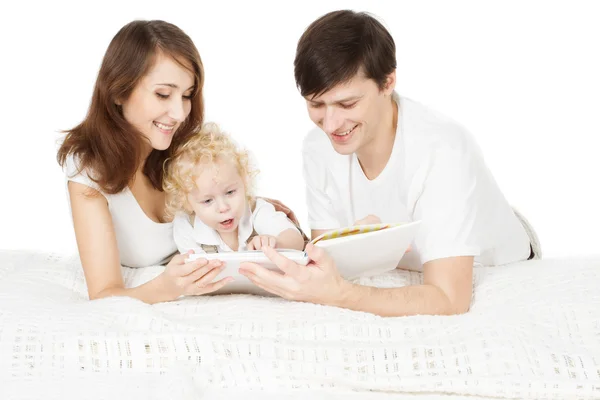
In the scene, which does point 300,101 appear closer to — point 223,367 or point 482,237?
point 482,237

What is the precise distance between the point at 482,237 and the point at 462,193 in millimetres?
425

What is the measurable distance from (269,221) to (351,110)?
739 millimetres

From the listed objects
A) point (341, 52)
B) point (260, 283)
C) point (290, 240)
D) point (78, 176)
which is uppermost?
point (341, 52)

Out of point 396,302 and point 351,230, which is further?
point 396,302

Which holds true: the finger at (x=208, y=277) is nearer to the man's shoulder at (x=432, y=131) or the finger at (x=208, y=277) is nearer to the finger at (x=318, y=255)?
the finger at (x=318, y=255)

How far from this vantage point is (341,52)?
2920 mm

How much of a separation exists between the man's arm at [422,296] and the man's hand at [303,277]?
49 mm

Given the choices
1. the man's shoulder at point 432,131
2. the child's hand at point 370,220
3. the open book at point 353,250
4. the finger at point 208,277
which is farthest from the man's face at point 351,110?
the finger at point 208,277

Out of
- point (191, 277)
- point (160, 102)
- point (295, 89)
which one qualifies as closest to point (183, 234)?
point (160, 102)

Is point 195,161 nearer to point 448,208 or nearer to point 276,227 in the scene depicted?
point 276,227

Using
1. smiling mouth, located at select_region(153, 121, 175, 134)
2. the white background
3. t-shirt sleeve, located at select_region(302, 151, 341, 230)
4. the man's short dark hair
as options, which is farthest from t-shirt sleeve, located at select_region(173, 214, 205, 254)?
the white background

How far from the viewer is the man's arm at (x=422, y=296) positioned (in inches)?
110

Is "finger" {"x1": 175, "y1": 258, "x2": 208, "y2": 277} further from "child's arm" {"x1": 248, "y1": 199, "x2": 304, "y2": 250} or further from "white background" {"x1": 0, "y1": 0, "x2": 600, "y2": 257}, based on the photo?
"white background" {"x1": 0, "y1": 0, "x2": 600, "y2": 257}

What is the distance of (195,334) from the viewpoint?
2.50 metres
